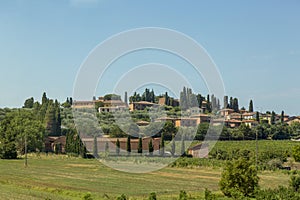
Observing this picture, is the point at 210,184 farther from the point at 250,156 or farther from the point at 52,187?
the point at 250,156

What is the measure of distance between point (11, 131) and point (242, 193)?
50041mm

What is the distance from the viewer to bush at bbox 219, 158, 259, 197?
21781mm

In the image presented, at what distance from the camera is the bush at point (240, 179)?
858 inches

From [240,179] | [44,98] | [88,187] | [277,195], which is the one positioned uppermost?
[44,98]

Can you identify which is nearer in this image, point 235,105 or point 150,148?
point 150,148

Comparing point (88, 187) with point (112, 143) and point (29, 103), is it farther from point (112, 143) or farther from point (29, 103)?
point (29, 103)

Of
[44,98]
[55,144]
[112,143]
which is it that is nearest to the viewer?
[112,143]

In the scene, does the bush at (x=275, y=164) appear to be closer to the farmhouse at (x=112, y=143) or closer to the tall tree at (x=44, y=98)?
the farmhouse at (x=112, y=143)

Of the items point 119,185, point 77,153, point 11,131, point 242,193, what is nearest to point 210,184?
point 119,185

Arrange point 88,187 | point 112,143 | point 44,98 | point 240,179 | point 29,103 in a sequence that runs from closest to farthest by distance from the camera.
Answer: point 240,179 → point 88,187 → point 112,143 → point 44,98 → point 29,103

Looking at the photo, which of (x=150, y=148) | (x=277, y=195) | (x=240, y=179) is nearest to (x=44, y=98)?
(x=150, y=148)

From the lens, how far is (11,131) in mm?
64750

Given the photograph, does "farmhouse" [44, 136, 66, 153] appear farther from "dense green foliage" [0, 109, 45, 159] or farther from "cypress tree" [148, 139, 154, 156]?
"cypress tree" [148, 139, 154, 156]

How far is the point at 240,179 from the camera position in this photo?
2184 cm
